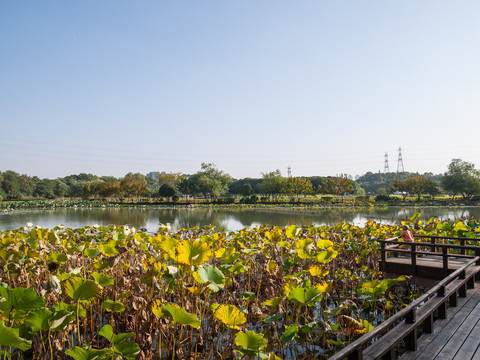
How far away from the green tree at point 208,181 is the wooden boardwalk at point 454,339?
54.1 meters

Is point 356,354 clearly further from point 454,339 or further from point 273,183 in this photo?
point 273,183

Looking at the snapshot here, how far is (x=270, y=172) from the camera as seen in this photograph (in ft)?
206

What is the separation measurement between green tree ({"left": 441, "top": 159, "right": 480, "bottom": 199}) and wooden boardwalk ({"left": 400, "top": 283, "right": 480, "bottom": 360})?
53.0 m

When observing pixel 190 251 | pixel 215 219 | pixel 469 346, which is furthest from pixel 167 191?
pixel 469 346

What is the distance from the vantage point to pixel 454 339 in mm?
3408

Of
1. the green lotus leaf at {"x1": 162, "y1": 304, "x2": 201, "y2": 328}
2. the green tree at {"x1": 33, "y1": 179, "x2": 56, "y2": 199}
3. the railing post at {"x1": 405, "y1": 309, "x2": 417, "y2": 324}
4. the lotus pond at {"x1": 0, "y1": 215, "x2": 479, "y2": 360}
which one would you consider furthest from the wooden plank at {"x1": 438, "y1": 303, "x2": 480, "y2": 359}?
the green tree at {"x1": 33, "y1": 179, "x2": 56, "y2": 199}

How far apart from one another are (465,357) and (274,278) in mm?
2906

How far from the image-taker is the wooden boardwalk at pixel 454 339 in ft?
10.1

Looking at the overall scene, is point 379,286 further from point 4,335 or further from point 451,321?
point 4,335

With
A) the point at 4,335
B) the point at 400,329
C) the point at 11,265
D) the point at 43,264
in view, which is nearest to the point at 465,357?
the point at 400,329

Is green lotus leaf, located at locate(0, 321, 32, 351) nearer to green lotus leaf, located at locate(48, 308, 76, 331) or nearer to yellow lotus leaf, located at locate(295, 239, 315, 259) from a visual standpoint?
green lotus leaf, located at locate(48, 308, 76, 331)

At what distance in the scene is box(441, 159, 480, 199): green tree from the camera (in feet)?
160

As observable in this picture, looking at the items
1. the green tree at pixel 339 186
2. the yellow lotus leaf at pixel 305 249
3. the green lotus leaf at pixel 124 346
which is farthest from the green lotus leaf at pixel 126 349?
the green tree at pixel 339 186

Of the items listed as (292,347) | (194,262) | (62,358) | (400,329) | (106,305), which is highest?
(194,262)
